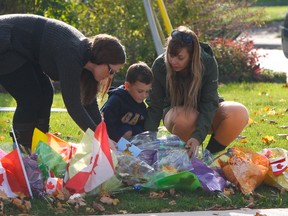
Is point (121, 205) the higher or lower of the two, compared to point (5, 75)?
→ lower

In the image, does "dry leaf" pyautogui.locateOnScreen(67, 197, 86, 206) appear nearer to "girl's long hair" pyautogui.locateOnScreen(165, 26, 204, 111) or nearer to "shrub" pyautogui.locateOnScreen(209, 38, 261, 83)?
"girl's long hair" pyautogui.locateOnScreen(165, 26, 204, 111)

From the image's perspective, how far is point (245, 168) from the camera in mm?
5477

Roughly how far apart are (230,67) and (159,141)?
6.79m

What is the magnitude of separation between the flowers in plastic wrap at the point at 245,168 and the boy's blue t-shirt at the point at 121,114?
2.99 ft

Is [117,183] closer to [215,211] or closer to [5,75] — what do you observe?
[215,211]

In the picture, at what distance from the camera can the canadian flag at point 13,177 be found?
201 inches

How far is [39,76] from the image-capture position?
19.0 feet

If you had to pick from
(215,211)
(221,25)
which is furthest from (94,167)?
(221,25)

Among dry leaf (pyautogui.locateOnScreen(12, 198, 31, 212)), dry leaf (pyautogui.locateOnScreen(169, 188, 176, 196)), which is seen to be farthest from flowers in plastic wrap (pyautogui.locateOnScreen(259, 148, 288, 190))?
dry leaf (pyautogui.locateOnScreen(12, 198, 31, 212))

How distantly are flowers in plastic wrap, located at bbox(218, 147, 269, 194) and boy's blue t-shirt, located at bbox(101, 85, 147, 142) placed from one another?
912mm

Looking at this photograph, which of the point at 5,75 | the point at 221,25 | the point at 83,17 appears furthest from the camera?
the point at 221,25

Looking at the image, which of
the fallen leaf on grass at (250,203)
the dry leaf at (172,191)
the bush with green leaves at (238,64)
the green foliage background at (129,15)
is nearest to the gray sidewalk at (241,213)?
the fallen leaf on grass at (250,203)

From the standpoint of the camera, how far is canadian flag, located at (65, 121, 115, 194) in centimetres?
511

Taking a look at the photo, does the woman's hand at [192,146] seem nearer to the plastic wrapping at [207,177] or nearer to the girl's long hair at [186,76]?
the plastic wrapping at [207,177]
